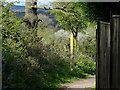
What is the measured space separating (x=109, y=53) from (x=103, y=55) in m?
0.30

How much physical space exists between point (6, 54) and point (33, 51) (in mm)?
1873

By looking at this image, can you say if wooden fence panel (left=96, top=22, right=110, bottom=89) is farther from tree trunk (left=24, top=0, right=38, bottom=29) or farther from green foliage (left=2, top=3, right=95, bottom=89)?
tree trunk (left=24, top=0, right=38, bottom=29)

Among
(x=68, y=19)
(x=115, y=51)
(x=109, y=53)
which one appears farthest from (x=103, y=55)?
(x=68, y=19)

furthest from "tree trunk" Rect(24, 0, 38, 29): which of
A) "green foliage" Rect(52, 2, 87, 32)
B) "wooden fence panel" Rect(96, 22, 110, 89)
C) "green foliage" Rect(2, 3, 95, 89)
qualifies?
"wooden fence panel" Rect(96, 22, 110, 89)

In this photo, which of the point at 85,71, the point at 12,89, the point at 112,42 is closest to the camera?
the point at 112,42

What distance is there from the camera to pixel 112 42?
→ 2787mm

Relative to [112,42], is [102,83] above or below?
below

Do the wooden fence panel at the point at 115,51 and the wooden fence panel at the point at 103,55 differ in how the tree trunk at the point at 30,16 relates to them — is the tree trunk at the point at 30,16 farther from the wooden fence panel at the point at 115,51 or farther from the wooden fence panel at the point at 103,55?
the wooden fence panel at the point at 115,51

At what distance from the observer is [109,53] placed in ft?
9.60

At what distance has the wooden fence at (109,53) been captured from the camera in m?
2.71

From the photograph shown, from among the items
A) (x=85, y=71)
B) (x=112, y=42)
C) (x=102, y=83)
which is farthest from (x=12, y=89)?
(x=85, y=71)

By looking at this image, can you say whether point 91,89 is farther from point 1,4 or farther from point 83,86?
point 1,4

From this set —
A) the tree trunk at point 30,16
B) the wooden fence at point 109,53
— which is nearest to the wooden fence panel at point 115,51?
the wooden fence at point 109,53

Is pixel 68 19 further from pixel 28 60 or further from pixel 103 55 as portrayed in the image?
pixel 103 55
